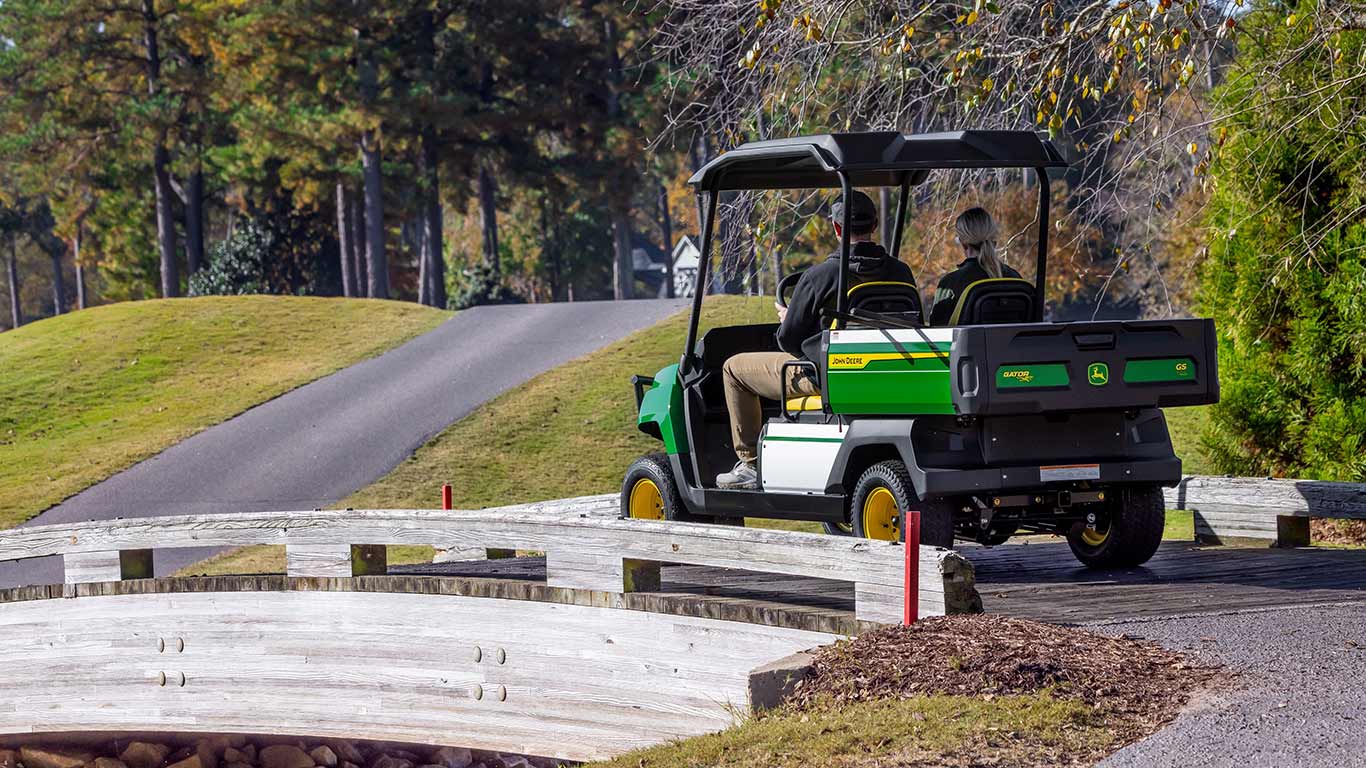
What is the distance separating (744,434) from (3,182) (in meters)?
81.4

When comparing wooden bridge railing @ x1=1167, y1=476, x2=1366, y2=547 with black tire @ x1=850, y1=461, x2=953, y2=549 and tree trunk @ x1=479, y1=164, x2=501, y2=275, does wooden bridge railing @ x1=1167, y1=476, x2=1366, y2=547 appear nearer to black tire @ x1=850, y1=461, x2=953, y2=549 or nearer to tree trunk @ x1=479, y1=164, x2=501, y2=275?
black tire @ x1=850, y1=461, x2=953, y2=549

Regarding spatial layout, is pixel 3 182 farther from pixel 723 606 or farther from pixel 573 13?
pixel 723 606

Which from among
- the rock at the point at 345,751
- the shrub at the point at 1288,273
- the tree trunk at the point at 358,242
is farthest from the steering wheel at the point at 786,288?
the tree trunk at the point at 358,242

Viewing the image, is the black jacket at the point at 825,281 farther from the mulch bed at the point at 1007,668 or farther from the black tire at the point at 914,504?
the mulch bed at the point at 1007,668

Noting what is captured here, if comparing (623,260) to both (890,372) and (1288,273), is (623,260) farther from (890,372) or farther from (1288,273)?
(890,372)

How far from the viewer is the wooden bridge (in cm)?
755

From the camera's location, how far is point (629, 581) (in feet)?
26.8

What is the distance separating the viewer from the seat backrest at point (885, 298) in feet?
28.1

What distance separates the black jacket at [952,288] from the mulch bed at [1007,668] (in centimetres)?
229

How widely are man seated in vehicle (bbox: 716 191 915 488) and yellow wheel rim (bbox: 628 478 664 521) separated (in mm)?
885

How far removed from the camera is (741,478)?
928 cm

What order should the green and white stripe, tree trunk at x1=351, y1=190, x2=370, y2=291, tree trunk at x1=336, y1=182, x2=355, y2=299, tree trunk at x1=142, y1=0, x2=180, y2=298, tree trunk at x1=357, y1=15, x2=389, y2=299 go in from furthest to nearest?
1. tree trunk at x1=351, y1=190, x2=370, y2=291
2. tree trunk at x1=336, y1=182, x2=355, y2=299
3. tree trunk at x1=142, y1=0, x2=180, y2=298
4. tree trunk at x1=357, y1=15, x2=389, y2=299
5. the green and white stripe

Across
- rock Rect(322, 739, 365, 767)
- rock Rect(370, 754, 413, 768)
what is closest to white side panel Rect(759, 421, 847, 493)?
rock Rect(370, 754, 413, 768)

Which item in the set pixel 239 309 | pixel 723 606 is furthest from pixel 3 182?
pixel 723 606
